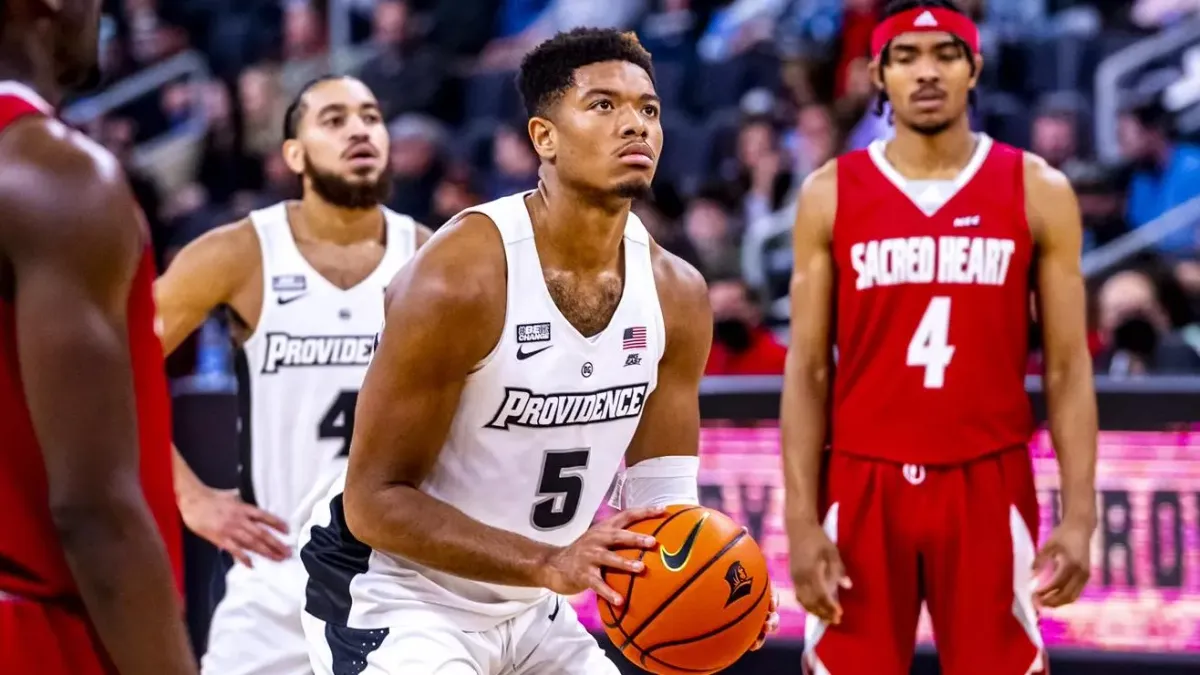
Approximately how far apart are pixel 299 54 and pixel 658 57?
2641 millimetres

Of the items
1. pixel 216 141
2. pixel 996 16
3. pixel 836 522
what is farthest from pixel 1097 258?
pixel 216 141

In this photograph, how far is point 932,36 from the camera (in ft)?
15.2

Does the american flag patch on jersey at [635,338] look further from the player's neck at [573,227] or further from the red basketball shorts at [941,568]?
the red basketball shorts at [941,568]

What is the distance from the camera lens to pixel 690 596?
10.1 feet

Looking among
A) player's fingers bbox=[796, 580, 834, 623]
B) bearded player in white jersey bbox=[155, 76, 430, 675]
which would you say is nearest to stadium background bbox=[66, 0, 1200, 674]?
bearded player in white jersey bbox=[155, 76, 430, 675]

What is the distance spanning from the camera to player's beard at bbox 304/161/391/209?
5.11 metres

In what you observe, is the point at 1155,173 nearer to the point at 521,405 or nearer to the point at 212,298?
the point at 212,298

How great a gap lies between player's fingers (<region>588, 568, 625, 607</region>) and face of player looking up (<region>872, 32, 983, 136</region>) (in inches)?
83.1

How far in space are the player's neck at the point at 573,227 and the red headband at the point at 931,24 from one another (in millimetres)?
1500

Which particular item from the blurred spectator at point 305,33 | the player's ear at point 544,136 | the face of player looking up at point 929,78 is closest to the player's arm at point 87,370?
the player's ear at point 544,136

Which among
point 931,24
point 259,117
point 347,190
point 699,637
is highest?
point 259,117

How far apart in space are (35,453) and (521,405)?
4.91ft

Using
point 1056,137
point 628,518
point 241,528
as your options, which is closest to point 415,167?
point 1056,137

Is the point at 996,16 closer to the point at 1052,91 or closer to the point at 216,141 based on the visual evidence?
the point at 1052,91
